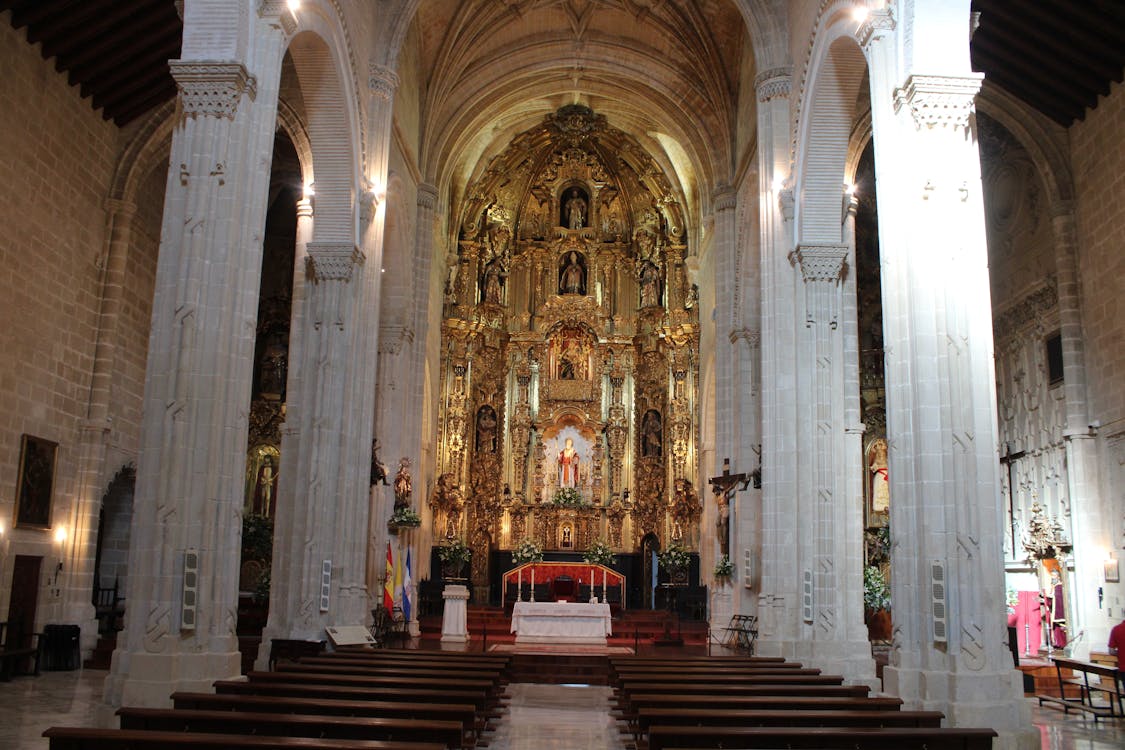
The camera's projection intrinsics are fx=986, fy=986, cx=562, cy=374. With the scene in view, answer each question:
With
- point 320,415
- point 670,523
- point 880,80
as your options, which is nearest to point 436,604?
point 670,523

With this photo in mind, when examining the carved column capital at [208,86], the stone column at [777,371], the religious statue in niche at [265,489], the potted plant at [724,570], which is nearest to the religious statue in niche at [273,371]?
the religious statue in niche at [265,489]

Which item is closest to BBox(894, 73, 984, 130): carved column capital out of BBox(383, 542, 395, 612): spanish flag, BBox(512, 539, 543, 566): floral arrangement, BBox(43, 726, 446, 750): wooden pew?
BBox(43, 726, 446, 750): wooden pew

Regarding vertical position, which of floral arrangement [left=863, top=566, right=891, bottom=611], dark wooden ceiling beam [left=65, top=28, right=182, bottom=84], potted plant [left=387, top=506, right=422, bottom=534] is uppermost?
dark wooden ceiling beam [left=65, top=28, right=182, bottom=84]

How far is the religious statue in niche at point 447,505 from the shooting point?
31.4m

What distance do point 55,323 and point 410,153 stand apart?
9787 millimetres

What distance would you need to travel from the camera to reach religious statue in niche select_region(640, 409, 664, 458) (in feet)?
112

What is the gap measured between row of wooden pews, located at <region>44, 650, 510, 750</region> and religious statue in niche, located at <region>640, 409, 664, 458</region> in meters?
22.9

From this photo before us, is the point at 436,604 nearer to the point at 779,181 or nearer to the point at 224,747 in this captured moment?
the point at 779,181

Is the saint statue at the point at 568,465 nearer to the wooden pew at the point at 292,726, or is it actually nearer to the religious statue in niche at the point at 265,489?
the religious statue in niche at the point at 265,489

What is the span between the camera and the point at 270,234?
94.8ft

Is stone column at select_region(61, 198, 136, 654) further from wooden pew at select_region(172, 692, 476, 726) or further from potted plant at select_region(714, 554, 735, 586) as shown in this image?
potted plant at select_region(714, 554, 735, 586)

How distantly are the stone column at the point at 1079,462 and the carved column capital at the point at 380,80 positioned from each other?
A: 1361 cm

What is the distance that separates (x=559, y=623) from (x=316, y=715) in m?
14.5

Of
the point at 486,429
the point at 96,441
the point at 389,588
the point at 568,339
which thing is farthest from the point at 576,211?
the point at 96,441
